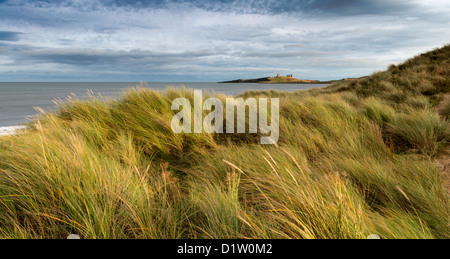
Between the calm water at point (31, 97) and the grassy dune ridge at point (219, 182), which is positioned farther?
the calm water at point (31, 97)

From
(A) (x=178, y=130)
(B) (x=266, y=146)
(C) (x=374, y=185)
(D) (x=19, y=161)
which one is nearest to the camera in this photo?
(D) (x=19, y=161)

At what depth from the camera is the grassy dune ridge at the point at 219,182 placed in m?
1.73

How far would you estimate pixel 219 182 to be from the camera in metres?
2.67

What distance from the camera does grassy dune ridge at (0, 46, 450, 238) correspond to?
173 centimetres

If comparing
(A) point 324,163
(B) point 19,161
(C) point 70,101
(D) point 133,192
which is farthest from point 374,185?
(C) point 70,101

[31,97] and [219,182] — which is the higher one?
[31,97]

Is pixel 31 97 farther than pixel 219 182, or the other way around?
pixel 31 97

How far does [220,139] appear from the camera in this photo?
4.47m

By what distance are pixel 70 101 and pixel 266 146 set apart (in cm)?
447

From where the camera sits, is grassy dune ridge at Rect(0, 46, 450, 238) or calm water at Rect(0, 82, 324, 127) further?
calm water at Rect(0, 82, 324, 127)

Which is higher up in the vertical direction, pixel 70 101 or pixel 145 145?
pixel 70 101
